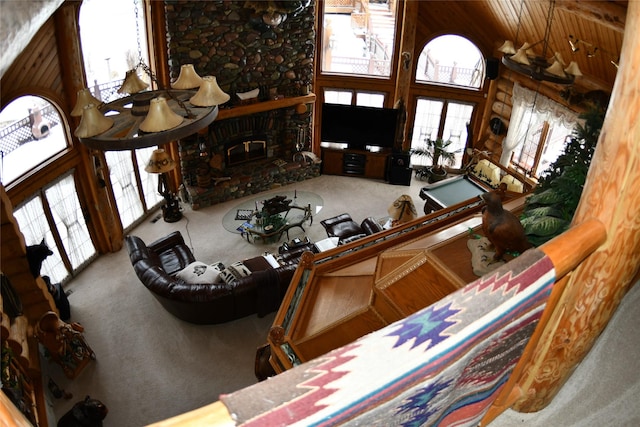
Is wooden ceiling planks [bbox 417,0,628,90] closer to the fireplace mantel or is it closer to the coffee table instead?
the fireplace mantel

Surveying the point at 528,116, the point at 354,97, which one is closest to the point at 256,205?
the point at 354,97

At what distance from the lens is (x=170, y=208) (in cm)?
917

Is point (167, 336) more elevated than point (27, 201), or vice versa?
Answer: point (27, 201)

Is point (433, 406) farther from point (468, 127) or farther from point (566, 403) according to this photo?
point (468, 127)

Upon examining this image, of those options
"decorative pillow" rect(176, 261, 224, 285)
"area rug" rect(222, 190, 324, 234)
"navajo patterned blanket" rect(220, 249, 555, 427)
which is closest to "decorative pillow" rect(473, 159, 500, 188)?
"area rug" rect(222, 190, 324, 234)

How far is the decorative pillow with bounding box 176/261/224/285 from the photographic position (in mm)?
6488

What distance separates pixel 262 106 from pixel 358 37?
2.61 m

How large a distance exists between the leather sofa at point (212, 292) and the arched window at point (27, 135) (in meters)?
1.69

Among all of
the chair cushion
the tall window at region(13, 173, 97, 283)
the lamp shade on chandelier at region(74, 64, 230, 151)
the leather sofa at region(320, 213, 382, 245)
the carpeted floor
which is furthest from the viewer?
the chair cushion

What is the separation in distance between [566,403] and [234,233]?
7.53 m

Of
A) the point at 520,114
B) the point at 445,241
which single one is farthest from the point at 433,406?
the point at 520,114

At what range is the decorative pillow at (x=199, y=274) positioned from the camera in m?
6.49

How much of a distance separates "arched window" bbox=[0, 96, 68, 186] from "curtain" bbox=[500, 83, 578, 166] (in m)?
8.07

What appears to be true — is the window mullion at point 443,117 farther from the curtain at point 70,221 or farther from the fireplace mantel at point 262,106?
the curtain at point 70,221
